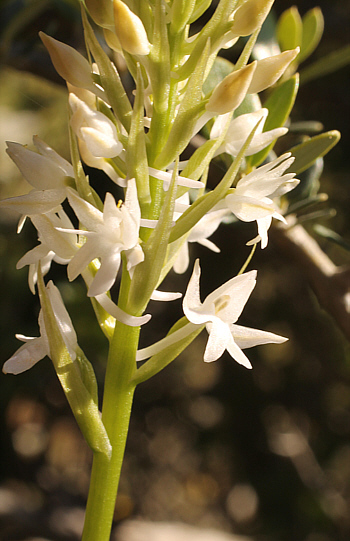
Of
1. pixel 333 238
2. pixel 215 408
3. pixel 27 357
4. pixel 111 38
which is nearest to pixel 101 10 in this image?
pixel 111 38

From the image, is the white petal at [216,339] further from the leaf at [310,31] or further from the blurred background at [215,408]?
the blurred background at [215,408]

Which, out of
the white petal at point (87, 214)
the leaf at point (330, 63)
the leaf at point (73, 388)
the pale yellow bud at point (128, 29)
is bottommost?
the leaf at point (73, 388)

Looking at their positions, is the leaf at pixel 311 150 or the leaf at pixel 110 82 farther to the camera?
the leaf at pixel 311 150

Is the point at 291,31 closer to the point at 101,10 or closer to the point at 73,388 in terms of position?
the point at 101,10

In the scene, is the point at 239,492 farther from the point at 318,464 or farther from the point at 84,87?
the point at 84,87

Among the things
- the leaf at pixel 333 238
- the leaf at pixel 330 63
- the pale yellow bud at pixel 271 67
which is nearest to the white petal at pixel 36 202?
the pale yellow bud at pixel 271 67

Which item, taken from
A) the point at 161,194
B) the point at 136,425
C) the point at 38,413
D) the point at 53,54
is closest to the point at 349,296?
the point at 161,194

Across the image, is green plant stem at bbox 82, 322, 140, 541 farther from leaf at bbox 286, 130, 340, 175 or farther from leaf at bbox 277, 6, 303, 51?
leaf at bbox 277, 6, 303, 51

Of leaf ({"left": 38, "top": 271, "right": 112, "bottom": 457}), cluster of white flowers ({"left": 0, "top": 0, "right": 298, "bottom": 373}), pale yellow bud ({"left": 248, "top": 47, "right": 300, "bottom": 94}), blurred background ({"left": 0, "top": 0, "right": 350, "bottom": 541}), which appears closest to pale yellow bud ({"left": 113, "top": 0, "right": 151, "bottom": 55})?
cluster of white flowers ({"left": 0, "top": 0, "right": 298, "bottom": 373})
